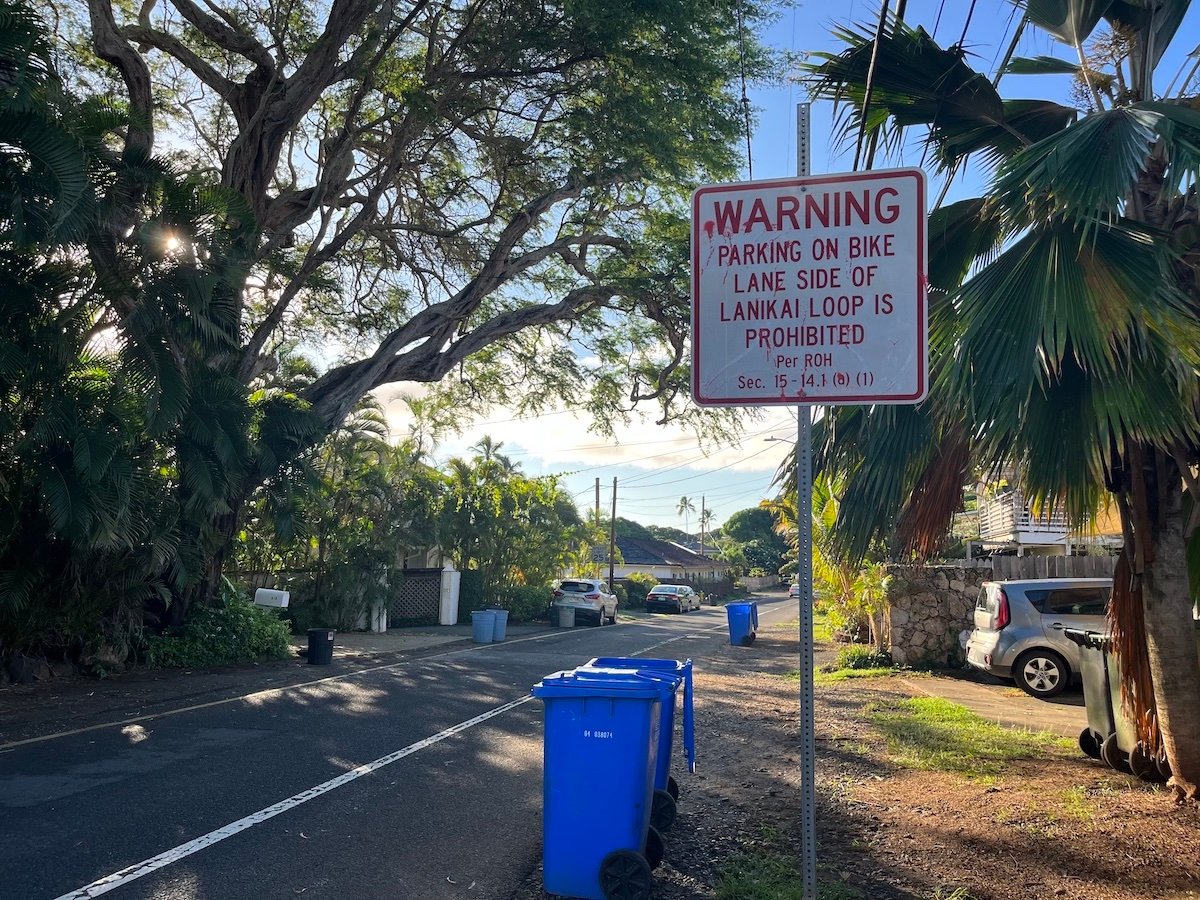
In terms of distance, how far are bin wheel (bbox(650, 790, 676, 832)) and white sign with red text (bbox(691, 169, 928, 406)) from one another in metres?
3.46

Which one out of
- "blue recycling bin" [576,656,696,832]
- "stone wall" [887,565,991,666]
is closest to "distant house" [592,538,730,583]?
"stone wall" [887,565,991,666]

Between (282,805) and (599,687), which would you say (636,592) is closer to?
(282,805)

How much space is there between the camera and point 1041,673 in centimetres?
1281

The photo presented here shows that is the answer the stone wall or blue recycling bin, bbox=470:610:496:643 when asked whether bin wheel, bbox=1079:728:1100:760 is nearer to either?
the stone wall

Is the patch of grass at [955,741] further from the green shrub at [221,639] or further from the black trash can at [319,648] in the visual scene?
the green shrub at [221,639]

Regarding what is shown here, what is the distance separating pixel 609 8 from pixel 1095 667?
1139cm

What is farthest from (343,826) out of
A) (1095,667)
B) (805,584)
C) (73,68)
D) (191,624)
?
(73,68)

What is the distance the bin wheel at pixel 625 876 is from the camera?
473cm

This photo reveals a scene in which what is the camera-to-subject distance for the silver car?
12734mm

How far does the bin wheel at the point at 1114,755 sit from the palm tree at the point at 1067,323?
57cm

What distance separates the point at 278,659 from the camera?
16781mm

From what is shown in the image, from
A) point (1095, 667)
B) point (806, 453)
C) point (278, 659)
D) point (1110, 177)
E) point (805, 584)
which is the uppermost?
point (1110, 177)

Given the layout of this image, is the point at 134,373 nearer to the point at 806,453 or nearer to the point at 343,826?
the point at 343,826

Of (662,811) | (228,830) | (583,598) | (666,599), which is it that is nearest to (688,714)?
(662,811)
